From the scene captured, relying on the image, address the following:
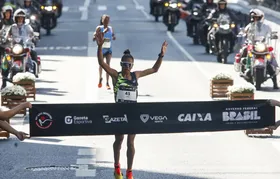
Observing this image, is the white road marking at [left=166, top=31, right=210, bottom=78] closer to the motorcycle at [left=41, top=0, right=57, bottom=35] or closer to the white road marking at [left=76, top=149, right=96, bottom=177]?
the motorcycle at [left=41, top=0, right=57, bottom=35]

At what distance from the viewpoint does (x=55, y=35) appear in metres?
56.6

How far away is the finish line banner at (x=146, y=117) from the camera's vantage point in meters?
16.7

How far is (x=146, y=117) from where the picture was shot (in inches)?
672

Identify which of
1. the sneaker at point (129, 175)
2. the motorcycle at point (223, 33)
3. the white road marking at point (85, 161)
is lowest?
the motorcycle at point (223, 33)

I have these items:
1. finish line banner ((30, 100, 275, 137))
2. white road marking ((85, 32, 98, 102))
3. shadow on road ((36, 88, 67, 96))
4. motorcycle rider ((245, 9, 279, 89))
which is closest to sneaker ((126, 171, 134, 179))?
finish line banner ((30, 100, 275, 137))

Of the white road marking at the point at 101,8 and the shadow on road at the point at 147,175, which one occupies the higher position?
the shadow on road at the point at 147,175

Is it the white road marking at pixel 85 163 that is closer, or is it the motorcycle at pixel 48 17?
the white road marking at pixel 85 163

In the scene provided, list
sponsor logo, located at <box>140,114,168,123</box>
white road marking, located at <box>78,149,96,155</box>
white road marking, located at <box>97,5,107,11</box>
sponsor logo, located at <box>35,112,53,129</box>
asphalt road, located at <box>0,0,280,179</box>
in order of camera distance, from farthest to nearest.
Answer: white road marking, located at <box>97,5,107,11</box> < white road marking, located at <box>78,149,96,155</box> < asphalt road, located at <box>0,0,280,179</box> < sponsor logo, located at <box>140,114,168,123</box> < sponsor logo, located at <box>35,112,53,129</box>

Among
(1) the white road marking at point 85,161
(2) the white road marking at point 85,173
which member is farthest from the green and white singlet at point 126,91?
(1) the white road marking at point 85,161

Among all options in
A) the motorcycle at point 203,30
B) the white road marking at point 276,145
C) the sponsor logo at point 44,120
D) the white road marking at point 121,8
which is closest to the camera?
the sponsor logo at point 44,120

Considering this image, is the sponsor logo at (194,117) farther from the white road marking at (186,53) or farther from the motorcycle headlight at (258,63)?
the white road marking at (186,53)

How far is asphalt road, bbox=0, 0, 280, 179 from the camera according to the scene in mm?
18531

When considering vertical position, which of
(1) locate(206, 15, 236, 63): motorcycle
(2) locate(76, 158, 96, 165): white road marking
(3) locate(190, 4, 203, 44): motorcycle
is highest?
(2) locate(76, 158, 96, 165): white road marking

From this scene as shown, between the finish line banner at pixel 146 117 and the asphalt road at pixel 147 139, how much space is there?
948 mm
